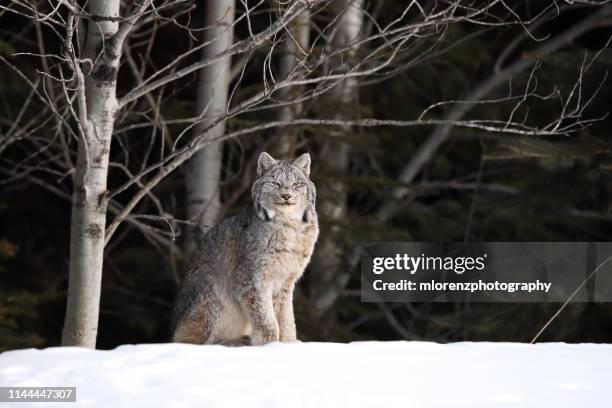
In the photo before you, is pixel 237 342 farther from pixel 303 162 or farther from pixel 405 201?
pixel 405 201

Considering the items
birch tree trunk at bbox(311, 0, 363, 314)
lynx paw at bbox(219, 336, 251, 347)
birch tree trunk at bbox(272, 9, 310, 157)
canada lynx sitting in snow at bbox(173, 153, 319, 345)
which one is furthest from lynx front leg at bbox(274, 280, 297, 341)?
birch tree trunk at bbox(311, 0, 363, 314)

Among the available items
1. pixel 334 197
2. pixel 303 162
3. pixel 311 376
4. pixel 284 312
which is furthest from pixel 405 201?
pixel 311 376

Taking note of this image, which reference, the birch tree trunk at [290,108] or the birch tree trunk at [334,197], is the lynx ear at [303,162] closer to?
the birch tree trunk at [290,108]

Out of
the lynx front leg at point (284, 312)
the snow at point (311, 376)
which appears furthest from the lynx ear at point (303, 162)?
the snow at point (311, 376)

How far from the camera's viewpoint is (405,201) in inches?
428

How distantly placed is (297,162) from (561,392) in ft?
7.29

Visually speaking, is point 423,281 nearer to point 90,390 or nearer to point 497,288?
point 497,288

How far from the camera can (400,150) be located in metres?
12.3

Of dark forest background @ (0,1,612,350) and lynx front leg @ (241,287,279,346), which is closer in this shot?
lynx front leg @ (241,287,279,346)

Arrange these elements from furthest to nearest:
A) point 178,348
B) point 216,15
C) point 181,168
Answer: point 181,168 → point 216,15 → point 178,348

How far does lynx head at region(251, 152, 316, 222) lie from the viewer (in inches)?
237

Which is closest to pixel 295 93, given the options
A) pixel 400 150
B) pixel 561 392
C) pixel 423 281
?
pixel 423 281

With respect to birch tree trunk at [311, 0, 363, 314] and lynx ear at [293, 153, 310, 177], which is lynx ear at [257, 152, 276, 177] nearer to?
lynx ear at [293, 153, 310, 177]

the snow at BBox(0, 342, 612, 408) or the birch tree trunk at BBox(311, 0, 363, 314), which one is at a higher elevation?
the birch tree trunk at BBox(311, 0, 363, 314)
